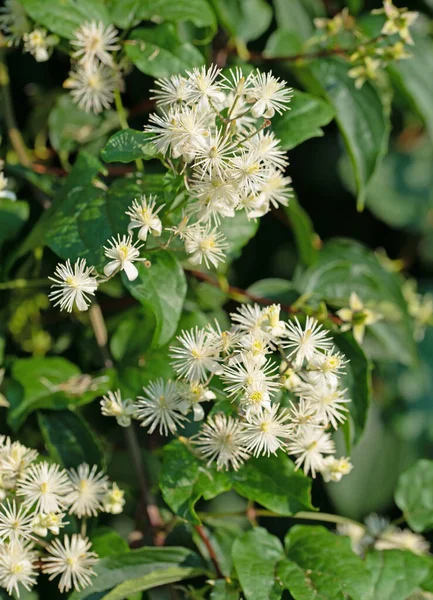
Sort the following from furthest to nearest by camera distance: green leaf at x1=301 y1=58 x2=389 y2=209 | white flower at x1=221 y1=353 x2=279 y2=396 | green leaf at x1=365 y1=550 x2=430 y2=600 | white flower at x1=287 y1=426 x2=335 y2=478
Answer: green leaf at x1=301 y1=58 x2=389 y2=209, green leaf at x1=365 y1=550 x2=430 y2=600, white flower at x1=287 y1=426 x2=335 y2=478, white flower at x1=221 y1=353 x2=279 y2=396

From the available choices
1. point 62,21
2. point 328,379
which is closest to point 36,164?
point 62,21

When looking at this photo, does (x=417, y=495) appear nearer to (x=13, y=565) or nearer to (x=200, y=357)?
(x=200, y=357)

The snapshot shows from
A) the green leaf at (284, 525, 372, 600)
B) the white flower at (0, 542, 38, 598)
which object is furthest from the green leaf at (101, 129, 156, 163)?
the green leaf at (284, 525, 372, 600)

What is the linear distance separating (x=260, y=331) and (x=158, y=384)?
0.57 ft

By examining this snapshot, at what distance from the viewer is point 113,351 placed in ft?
4.42

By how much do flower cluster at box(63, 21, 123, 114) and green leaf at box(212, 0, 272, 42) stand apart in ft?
0.88

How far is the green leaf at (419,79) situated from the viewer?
5.12 feet

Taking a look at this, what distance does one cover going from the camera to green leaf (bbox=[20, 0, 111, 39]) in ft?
3.93

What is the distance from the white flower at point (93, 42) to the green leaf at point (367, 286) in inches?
23.2

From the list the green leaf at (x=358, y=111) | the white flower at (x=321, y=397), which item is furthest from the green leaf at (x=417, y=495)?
the green leaf at (x=358, y=111)

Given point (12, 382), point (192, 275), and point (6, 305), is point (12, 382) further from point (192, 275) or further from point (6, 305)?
point (192, 275)

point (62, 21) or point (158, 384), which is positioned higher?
point (62, 21)

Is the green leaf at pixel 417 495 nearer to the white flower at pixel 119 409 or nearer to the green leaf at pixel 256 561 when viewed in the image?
the green leaf at pixel 256 561

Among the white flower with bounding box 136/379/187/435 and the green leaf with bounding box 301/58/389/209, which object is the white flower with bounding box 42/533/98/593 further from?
the green leaf with bounding box 301/58/389/209
